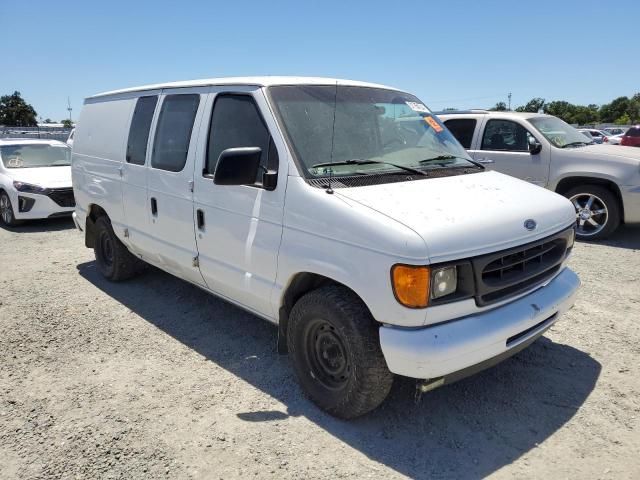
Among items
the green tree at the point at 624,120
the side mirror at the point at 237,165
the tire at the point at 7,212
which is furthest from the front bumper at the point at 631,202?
the green tree at the point at 624,120

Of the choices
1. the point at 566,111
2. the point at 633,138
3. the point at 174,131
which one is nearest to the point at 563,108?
the point at 566,111

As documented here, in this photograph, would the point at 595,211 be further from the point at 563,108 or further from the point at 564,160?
the point at 563,108

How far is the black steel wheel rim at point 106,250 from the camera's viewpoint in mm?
5719

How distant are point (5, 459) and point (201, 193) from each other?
208 centimetres

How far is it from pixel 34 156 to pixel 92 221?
5144mm

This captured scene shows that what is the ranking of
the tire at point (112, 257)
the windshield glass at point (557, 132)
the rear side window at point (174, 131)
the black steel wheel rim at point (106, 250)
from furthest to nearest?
the windshield glass at point (557, 132) < the black steel wheel rim at point (106, 250) < the tire at point (112, 257) < the rear side window at point (174, 131)

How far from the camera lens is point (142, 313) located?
492 centimetres

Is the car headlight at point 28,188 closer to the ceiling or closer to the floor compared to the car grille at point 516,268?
closer to the floor

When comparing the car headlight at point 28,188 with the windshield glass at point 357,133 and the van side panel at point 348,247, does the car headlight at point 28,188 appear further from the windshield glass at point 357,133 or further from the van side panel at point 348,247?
the van side panel at point 348,247

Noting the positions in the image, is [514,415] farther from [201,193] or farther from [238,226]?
[201,193]

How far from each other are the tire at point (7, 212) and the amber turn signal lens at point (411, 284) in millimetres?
8510

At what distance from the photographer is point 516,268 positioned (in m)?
2.98

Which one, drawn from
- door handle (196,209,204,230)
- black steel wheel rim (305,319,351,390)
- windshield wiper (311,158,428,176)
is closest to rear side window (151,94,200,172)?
door handle (196,209,204,230)

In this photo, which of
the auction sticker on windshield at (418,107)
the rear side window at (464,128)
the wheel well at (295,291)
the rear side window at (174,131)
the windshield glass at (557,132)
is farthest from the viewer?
the rear side window at (464,128)
